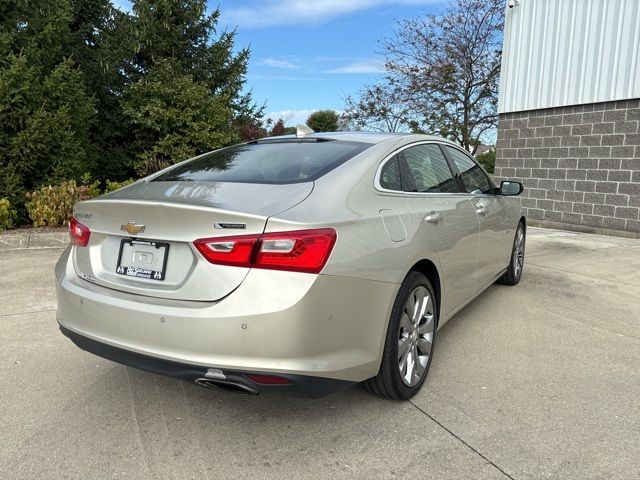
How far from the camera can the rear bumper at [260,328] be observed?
6.97 feet

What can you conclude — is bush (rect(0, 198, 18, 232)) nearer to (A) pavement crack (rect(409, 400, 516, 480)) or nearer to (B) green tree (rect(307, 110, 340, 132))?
(A) pavement crack (rect(409, 400, 516, 480))

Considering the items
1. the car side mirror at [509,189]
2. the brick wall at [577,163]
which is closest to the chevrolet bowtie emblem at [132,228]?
the car side mirror at [509,189]

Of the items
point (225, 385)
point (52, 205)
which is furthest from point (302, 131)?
point (52, 205)

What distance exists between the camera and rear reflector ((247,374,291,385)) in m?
2.14

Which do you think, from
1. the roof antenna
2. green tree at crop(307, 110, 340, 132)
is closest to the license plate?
the roof antenna

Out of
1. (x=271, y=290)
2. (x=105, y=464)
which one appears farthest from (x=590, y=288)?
(x=105, y=464)

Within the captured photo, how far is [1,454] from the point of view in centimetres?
238

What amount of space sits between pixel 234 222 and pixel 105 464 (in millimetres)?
1239

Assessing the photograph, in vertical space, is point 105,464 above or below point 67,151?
below

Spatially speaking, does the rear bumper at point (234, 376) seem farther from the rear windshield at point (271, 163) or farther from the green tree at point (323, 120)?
the green tree at point (323, 120)

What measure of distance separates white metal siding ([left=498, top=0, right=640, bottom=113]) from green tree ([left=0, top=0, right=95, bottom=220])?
836cm

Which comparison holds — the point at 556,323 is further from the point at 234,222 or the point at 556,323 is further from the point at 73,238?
the point at 73,238

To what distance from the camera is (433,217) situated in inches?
121

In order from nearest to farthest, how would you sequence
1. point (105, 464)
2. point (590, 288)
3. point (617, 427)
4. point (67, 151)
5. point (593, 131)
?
point (105, 464) → point (617, 427) → point (590, 288) → point (67, 151) → point (593, 131)
